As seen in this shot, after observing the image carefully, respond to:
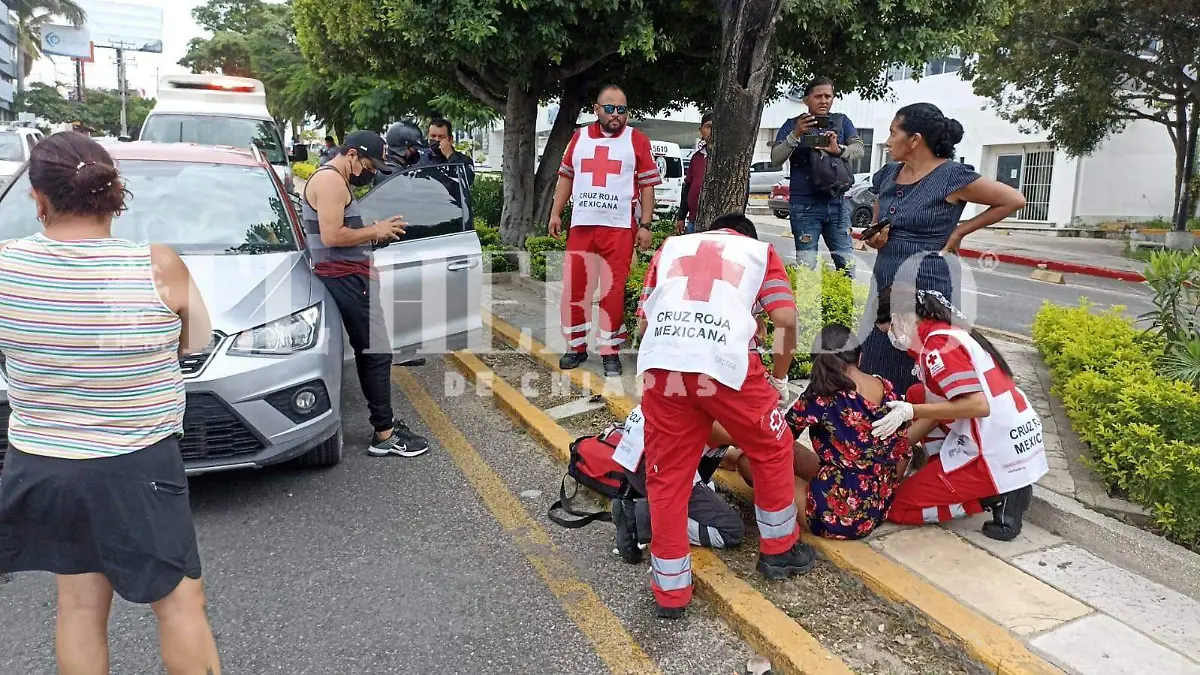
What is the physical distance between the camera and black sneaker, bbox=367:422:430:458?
488 cm

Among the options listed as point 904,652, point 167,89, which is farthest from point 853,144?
point 167,89

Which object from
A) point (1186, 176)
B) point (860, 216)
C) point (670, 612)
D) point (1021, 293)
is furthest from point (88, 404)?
point (860, 216)

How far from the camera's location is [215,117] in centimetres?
1305

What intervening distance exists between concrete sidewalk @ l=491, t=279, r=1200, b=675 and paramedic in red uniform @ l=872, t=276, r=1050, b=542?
A: 0.40 ft

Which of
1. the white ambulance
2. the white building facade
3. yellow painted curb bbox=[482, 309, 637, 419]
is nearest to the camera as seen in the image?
yellow painted curb bbox=[482, 309, 637, 419]

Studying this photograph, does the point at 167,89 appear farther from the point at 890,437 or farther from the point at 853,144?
the point at 890,437

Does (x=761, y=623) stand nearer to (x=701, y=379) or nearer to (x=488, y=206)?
(x=701, y=379)

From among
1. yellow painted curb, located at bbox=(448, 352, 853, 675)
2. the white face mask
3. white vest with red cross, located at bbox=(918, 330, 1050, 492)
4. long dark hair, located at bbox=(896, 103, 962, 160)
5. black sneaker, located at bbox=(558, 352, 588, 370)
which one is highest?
long dark hair, located at bbox=(896, 103, 962, 160)

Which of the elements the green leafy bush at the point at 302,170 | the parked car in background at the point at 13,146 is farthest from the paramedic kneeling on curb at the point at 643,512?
the green leafy bush at the point at 302,170

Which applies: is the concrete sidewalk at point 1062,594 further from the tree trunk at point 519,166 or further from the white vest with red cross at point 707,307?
the tree trunk at point 519,166

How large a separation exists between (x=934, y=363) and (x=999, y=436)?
1.28 ft

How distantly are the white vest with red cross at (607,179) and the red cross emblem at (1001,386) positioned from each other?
2775 millimetres

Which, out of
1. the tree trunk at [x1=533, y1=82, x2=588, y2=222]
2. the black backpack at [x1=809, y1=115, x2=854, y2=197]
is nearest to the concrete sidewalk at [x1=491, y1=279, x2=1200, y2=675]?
the black backpack at [x1=809, y1=115, x2=854, y2=197]

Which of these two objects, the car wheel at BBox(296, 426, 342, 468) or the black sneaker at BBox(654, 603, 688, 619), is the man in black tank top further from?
the black sneaker at BBox(654, 603, 688, 619)
